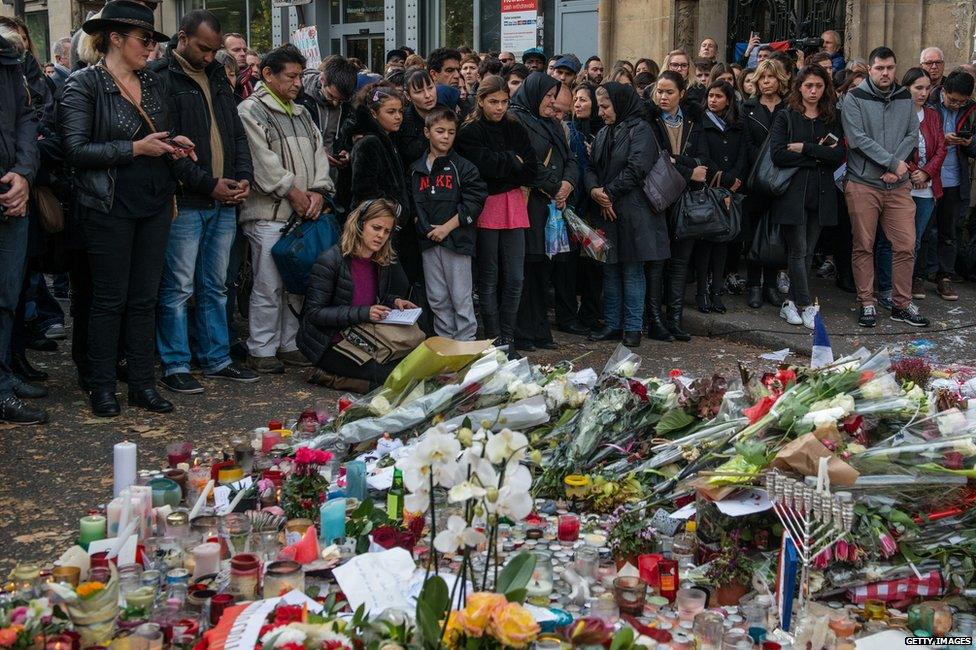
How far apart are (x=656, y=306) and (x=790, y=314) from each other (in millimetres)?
1232

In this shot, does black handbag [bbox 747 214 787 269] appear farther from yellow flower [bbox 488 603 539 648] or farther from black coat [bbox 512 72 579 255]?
yellow flower [bbox 488 603 539 648]

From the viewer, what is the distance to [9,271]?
6004 mm

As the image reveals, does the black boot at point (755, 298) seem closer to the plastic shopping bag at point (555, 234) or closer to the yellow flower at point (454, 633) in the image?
the plastic shopping bag at point (555, 234)

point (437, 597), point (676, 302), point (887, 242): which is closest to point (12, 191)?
point (437, 597)

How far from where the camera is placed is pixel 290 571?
3.79 m

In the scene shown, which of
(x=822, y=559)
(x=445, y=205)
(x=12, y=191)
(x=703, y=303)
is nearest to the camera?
(x=822, y=559)

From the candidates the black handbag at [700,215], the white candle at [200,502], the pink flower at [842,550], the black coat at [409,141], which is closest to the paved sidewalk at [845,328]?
the black handbag at [700,215]

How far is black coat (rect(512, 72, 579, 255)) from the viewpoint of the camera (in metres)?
8.18

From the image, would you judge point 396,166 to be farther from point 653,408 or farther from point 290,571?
point 290,571

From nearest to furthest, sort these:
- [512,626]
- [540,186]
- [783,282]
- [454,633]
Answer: [512,626] → [454,633] → [540,186] → [783,282]

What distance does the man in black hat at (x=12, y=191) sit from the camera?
5859 millimetres

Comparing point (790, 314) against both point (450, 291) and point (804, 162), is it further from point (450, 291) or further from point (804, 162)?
point (450, 291)

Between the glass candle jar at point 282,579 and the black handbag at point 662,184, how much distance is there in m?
5.21

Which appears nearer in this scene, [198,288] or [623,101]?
[198,288]
